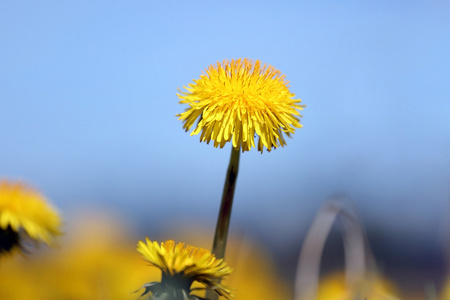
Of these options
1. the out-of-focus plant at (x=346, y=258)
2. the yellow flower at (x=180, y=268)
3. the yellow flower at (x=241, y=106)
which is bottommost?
the yellow flower at (x=180, y=268)

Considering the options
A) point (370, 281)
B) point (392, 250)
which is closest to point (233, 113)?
point (370, 281)

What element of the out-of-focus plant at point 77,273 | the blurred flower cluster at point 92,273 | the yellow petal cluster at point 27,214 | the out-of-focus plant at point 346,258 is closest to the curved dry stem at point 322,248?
the out-of-focus plant at point 346,258

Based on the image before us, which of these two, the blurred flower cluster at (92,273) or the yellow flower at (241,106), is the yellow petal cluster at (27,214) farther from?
the yellow flower at (241,106)

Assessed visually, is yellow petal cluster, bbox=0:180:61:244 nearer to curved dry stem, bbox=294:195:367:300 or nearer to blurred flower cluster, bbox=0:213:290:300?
blurred flower cluster, bbox=0:213:290:300

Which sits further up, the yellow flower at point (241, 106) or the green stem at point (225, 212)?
the yellow flower at point (241, 106)

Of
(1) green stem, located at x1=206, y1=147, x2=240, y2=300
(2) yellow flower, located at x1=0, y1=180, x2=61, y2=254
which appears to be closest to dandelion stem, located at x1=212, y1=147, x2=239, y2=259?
(1) green stem, located at x1=206, y1=147, x2=240, y2=300

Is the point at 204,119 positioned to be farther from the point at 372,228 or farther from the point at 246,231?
the point at 372,228

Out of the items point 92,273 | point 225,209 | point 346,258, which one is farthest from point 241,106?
point 92,273
